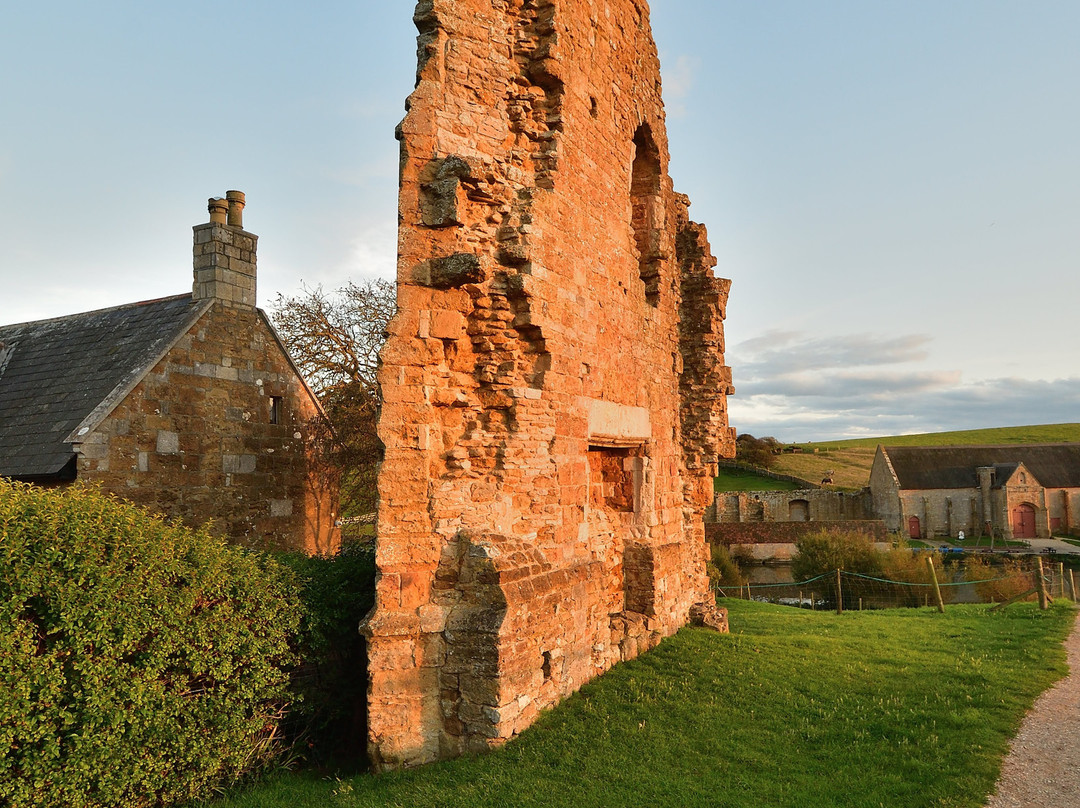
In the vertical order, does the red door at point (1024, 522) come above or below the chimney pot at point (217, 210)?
below

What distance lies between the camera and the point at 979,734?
250 inches

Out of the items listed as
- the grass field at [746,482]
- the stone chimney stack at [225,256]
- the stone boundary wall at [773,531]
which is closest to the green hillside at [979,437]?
the grass field at [746,482]

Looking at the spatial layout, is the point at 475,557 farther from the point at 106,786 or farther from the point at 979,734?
the point at 979,734

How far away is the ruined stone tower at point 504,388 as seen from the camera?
5867 mm

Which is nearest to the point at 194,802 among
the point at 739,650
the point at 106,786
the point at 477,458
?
the point at 106,786

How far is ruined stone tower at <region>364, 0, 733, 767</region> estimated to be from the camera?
19.2 feet

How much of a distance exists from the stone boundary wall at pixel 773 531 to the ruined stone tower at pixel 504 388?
26277 millimetres

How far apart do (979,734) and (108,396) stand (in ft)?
38.9

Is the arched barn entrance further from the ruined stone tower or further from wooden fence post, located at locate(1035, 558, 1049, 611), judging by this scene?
the ruined stone tower

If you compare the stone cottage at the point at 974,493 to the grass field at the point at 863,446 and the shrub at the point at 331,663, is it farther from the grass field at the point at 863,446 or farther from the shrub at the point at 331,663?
the shrub at the point at 331,663

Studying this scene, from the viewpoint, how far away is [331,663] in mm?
6254

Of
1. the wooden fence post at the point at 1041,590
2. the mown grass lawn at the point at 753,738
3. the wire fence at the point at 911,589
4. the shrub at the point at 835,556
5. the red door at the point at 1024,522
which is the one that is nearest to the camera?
the mown grass lawn at the point at 753,738

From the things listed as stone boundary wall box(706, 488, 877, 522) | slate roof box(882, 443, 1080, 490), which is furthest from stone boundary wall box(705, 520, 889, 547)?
slate roof box(882, 443, 1080, 490)

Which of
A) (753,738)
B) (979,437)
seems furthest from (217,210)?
(979,437)
